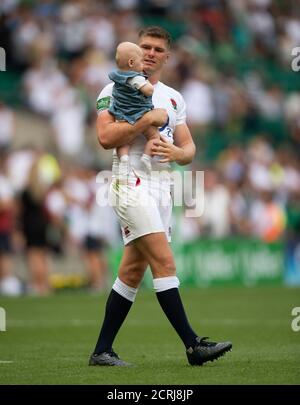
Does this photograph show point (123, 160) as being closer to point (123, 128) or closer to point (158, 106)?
point (123, 128)

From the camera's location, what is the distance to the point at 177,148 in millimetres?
8758

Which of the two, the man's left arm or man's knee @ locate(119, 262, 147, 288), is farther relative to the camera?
man's knee @ locate(119, 262, 147, 288)

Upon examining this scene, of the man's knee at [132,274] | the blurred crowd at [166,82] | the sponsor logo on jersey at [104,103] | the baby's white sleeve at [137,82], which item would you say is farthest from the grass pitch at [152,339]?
the baby's white sleeve at [137,82]

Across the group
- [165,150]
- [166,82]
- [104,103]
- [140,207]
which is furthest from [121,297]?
[166,82]

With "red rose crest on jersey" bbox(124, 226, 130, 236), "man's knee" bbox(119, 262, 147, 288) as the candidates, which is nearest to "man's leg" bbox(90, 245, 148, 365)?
"man's knee" bbox(119, 262, 147, 288)

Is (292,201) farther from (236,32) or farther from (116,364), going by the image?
(116,364)

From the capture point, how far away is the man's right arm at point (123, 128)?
8523mm

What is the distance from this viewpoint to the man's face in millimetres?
8961

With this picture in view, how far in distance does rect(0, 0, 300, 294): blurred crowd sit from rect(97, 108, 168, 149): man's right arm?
10.6m

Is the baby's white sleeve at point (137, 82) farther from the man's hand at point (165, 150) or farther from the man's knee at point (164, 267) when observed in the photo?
the man's knee at point (164, 267)

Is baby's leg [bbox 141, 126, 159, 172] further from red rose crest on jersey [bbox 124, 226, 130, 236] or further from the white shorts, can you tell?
red rose crest on jersey [bbox 124, 226, 130, 236]

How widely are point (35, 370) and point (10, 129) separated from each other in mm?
13161

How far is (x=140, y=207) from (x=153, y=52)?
130 cm

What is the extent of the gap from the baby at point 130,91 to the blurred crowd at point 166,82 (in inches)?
418
